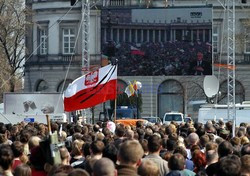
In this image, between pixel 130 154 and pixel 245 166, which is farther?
pixel 245 166

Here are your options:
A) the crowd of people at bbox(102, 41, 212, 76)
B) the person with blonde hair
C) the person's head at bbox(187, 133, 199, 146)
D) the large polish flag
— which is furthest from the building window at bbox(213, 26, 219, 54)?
the person with blonde hair

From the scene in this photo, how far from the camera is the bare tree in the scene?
71.8 m

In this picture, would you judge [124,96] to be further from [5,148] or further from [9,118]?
[5,148]

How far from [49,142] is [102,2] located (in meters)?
67.9

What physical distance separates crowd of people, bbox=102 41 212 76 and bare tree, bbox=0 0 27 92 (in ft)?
19.3

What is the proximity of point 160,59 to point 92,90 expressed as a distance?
150ft

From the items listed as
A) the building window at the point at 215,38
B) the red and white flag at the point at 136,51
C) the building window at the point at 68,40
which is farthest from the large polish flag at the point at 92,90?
the building window at the point at 68,40

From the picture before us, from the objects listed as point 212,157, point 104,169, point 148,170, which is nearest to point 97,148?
point 212,157

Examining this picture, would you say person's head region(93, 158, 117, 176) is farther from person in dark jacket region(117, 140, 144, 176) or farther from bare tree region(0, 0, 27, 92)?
bare tree region(0, 0, 27, 92)

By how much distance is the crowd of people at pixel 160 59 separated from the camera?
73.5 meters

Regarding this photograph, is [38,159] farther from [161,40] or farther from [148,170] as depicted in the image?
[161,40]

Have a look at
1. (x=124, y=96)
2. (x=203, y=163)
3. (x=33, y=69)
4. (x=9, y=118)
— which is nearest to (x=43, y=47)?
(x=33, y=69)

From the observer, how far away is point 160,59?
242ft

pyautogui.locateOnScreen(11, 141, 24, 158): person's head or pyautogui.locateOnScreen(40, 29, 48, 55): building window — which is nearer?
pyautogui.locateOnScreen(11, 141, 24, 158): person's head
